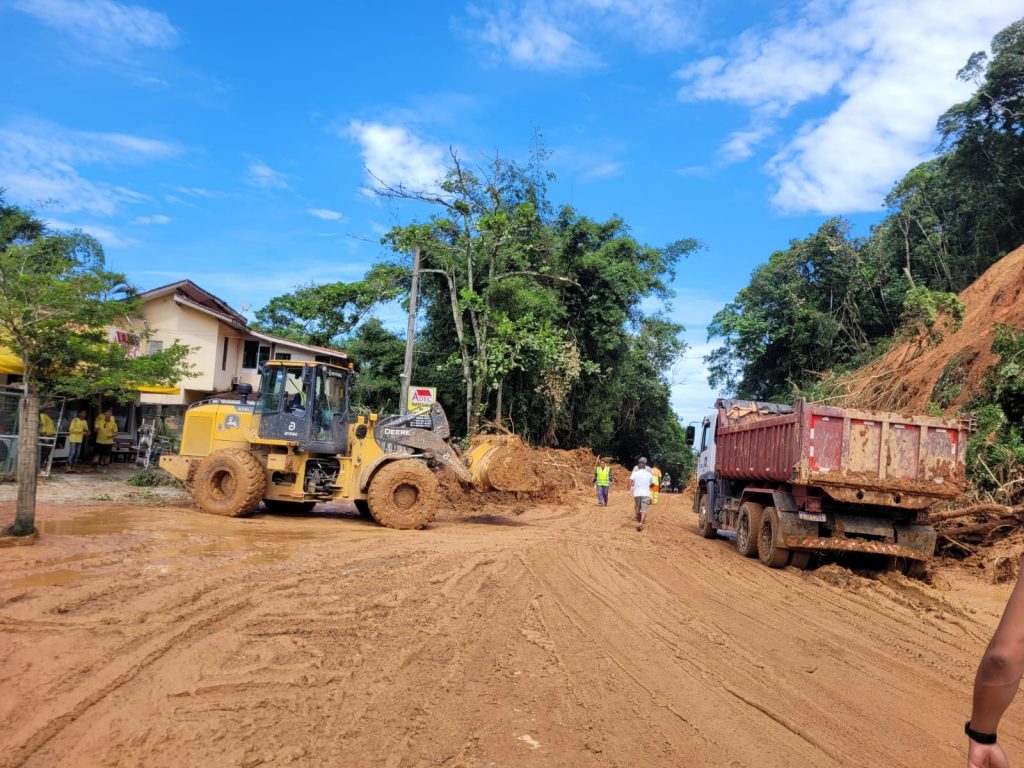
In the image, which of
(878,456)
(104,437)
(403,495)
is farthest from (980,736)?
(104,437)

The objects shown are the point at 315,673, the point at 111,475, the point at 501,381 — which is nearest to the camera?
the point at 315,673

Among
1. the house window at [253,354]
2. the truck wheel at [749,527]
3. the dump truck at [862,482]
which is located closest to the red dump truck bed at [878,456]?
the dump truck at [862,482]

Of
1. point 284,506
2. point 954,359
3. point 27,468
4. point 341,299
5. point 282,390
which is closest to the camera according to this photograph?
point 27,468

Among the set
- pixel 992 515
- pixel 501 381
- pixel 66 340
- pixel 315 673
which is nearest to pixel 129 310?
Answer: pixel 66 340

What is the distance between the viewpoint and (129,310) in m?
18.0

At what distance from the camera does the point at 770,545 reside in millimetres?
11469

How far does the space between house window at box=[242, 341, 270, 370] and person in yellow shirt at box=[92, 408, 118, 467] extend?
11.8 meters

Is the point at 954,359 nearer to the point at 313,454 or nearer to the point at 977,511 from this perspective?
the point at 977,511

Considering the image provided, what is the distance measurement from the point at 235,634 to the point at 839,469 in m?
8.23

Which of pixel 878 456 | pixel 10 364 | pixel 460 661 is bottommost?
pixel 460 661

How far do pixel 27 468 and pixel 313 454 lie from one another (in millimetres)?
5848

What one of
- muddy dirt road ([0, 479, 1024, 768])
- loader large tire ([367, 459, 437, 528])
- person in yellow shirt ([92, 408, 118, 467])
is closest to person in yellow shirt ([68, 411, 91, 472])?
person in yellow shirt ([92, 408, 118, 467])

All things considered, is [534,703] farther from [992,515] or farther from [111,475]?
[111,475]

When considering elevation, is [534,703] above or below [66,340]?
below
